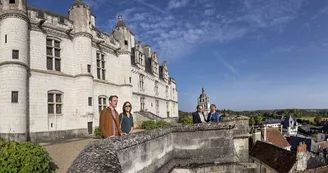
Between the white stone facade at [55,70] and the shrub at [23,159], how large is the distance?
8643 mm

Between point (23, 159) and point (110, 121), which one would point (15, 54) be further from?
point (110, 121)

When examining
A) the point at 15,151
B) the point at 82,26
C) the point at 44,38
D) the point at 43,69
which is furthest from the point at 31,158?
the point at 82,26

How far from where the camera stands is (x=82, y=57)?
64.8 feet

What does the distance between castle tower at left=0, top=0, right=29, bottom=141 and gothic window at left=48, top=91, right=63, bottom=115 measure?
7.10ft

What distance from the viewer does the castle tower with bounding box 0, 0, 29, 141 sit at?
14.8 m

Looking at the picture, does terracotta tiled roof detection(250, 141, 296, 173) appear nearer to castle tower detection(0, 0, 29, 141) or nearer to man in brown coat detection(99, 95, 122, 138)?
man in brown coat detection(99, 95, 122, 138)

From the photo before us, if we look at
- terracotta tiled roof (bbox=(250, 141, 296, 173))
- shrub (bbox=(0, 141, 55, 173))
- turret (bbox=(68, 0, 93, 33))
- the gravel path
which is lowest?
terracotta tiled roof (bbox=(250, 141, 296, 173))

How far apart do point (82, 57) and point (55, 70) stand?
2.42 metres

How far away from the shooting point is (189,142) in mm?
7137

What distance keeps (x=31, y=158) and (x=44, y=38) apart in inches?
511

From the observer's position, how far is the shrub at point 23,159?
22.9ft

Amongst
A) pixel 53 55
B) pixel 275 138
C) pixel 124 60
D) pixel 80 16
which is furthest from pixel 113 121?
pixel 275 138

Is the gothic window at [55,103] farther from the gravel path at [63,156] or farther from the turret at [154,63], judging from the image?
the turret at [154,63]

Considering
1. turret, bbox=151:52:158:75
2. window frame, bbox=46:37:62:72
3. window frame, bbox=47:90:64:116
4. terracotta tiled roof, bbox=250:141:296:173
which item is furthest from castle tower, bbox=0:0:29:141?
turret, bbox=151:52:158:75
